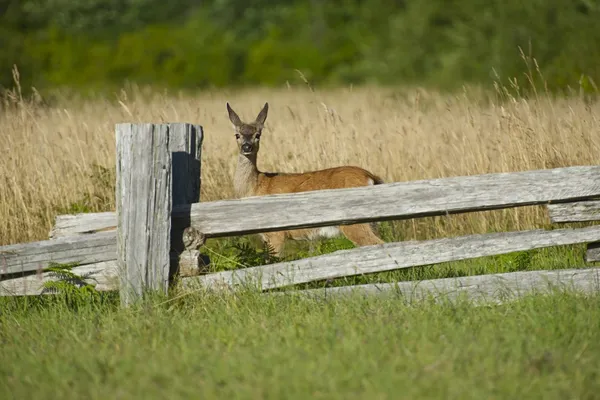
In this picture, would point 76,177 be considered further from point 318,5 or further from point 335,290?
point 318,5

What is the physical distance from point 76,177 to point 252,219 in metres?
3.47

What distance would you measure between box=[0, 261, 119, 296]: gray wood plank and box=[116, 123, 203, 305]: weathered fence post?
19 centimetres

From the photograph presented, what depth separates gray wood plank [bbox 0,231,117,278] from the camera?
17.3ft

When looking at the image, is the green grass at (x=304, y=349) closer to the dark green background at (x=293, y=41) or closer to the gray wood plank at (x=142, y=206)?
the gray wood plank at (x=142, y=206)

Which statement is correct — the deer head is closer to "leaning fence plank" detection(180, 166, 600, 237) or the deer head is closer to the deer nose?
the deer nose

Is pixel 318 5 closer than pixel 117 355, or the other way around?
pixel 117 355

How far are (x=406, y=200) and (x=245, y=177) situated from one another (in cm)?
271

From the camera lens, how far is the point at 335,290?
16.9 feet

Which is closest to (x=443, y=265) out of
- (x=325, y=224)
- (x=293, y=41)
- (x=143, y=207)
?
(x=325, y=224)

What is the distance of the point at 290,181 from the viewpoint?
731cm

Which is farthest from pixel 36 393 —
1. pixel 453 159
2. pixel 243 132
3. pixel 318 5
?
pixel 318 5

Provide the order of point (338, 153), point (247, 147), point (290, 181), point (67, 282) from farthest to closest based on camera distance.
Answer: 1. point (338, 153)
2. point (247, 147)
3. point (290, 181)
4. point (67, 282)

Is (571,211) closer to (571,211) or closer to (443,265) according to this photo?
(571,211)

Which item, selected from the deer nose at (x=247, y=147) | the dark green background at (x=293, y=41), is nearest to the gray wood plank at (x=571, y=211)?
the deer nose at (x=247, y=147)
